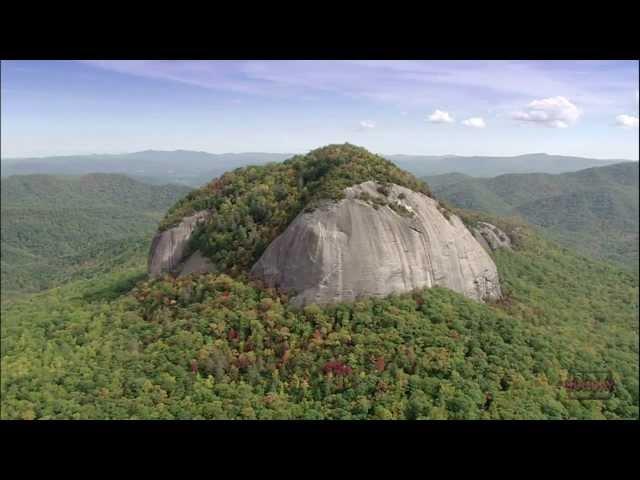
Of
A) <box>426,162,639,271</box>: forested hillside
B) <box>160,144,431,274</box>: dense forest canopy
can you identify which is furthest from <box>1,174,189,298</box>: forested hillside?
<box>426,162,639,271</box>: forested hillside

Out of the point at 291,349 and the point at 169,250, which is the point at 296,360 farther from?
the point at 169,250

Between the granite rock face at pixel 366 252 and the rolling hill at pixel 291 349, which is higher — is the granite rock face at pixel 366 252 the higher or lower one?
the higher one

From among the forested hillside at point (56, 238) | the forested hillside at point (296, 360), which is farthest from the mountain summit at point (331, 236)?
the forested hillside at point (56, 238)

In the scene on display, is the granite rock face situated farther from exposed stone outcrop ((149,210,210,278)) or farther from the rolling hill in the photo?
exposed stone outcrop ((149,210,210,278))

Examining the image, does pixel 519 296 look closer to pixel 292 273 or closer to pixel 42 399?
pixel 292 273

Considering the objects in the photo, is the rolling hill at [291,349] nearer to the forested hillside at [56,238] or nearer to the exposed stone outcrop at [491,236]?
the exposed stone outcrop at [491,236]

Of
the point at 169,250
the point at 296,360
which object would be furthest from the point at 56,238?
the point at 296,360
